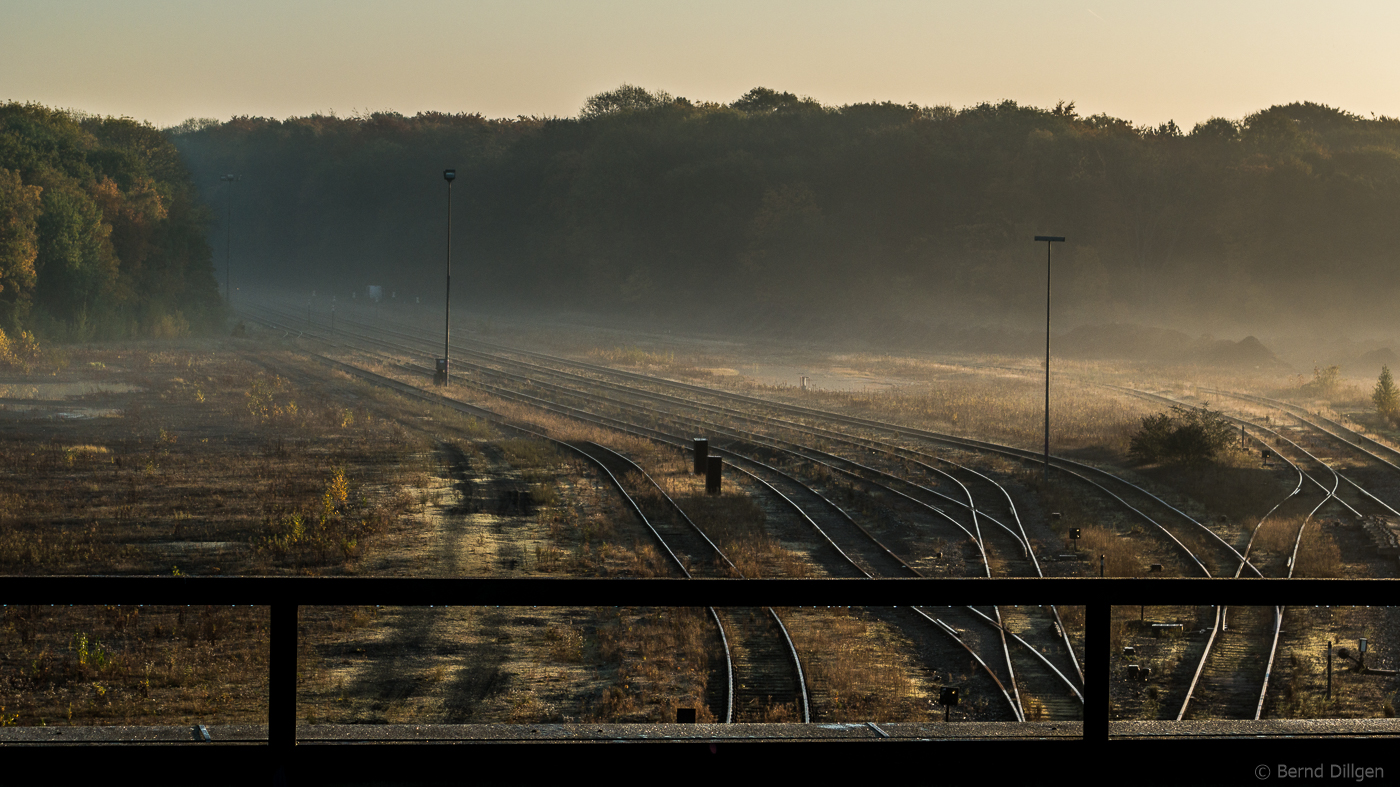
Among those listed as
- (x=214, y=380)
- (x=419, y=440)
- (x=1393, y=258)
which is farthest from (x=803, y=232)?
(x=419, y=440)

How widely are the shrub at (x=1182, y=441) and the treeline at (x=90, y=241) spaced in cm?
4821

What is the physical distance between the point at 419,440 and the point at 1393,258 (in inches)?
3281

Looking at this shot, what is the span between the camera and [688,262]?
102m

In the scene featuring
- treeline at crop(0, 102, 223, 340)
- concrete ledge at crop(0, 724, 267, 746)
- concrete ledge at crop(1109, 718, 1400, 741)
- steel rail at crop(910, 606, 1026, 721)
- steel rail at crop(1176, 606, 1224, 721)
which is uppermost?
treeline at crop(0, 102, 223, 340)

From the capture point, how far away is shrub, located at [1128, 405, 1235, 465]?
30641 mm

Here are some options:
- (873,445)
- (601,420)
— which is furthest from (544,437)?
(873,445)

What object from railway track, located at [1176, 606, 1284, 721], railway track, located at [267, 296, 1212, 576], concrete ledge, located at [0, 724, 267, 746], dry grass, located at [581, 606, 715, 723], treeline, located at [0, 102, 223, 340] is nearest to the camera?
concrete ledge, located at [0, 724, 267, 746]

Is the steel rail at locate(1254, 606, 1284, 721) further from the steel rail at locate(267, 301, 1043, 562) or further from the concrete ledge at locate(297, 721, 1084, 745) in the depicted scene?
the concrete ledge at locate(297, 721, 1084, 745)

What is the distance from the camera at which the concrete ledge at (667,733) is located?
13.9 feet

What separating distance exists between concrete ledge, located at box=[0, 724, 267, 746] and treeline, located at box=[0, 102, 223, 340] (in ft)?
190

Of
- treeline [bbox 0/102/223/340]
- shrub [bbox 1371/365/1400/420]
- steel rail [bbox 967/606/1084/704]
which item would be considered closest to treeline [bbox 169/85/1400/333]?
treeline [bbox 0/102/223/340]

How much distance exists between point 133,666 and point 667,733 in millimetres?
10730

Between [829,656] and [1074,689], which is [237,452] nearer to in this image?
[829,656]

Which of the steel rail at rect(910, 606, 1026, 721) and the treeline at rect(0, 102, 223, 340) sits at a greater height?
the treeline at rect(0, 102, 223, 340)
